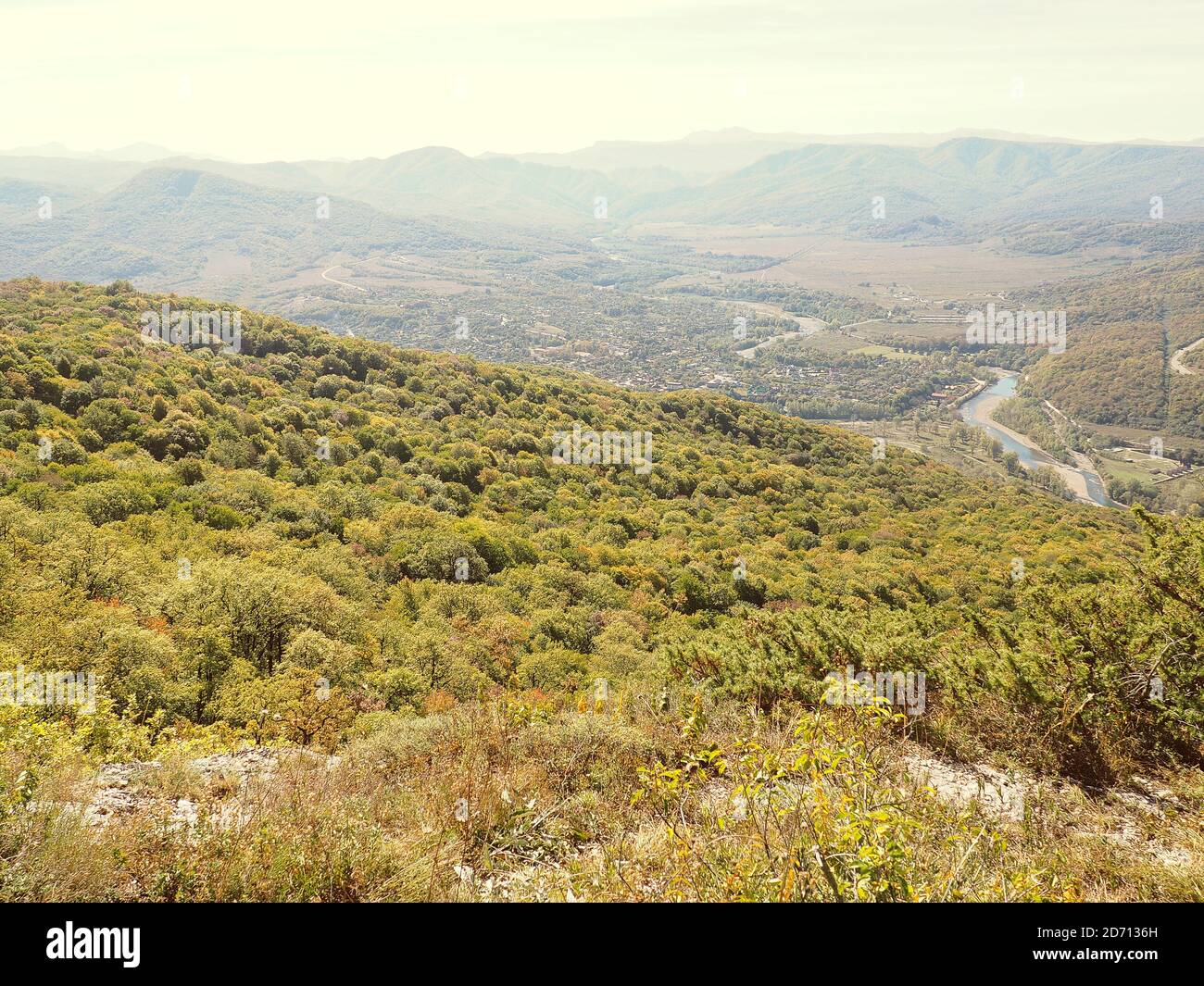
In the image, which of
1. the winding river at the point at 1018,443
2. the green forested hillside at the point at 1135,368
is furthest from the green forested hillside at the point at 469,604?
the green forested hillside at the point at 1135,368

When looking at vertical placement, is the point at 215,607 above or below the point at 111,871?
below

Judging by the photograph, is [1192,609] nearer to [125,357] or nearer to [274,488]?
[274,488]

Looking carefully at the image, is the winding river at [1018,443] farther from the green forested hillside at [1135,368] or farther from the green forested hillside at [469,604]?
the green forested hillside at [469,604]

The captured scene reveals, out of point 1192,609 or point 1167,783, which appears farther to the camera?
point 1192,609

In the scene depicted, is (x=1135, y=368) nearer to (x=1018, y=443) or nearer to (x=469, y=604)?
(x=1018, y=443)

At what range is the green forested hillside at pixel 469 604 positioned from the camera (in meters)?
4.93

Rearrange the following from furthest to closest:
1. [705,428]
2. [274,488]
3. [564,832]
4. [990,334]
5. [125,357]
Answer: [990,334], [705,428], [125,357], [274,488], [564,832]

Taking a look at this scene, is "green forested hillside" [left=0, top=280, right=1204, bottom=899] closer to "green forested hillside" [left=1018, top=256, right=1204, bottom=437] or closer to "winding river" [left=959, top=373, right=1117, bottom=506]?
"winding river" [left=959, top=373, right=1117, bottom=506]

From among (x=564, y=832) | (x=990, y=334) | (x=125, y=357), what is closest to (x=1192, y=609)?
(x=564, y=832)

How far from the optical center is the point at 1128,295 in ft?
628

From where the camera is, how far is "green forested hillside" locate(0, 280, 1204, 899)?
194 inches

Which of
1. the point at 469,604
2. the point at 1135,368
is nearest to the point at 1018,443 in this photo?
the point at 1135,368
